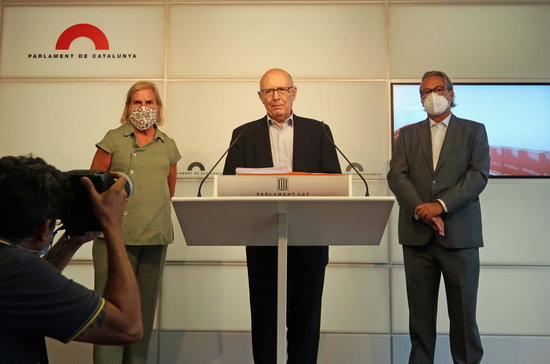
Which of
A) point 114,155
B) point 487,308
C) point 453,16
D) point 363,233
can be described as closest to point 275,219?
point 363,233

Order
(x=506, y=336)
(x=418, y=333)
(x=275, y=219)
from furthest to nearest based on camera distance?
(x=506, y=336) < (x=418, y=333) < (x=275, y=219)

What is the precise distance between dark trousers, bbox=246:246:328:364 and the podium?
20.0 inches

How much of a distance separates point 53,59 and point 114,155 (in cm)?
148

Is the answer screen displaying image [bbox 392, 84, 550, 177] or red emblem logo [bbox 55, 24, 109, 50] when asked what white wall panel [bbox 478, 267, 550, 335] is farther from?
red emblem logo [bbox 55, 24, 109, 50]

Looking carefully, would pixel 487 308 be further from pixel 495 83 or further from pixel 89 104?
pixel 89 104

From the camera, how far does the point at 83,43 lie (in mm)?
4004

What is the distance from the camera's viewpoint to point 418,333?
9.51ft

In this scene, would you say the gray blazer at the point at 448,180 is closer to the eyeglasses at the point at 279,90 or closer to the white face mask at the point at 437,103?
the white face mask at the point at 437,103

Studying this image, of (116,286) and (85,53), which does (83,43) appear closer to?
(85,53)

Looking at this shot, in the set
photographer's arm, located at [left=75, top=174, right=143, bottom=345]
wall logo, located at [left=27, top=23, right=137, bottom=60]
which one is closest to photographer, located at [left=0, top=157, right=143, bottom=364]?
photographer's arm, located at [left=75, top=174, right=143, bottom=345]

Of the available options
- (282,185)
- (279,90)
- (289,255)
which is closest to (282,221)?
(282,185)

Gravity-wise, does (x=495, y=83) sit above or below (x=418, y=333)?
above

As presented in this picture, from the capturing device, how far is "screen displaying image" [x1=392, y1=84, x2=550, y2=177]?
3846mm

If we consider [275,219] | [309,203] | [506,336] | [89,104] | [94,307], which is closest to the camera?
[94,307]
